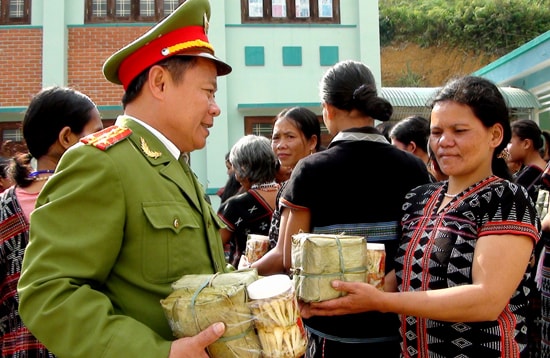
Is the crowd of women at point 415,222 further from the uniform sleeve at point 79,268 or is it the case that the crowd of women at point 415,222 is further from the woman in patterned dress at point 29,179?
the uniform sleeve at point 79,268

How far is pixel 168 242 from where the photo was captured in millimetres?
1503

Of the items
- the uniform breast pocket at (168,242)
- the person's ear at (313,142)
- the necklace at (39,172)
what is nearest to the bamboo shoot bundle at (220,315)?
the uniform breast pocket at (168,242)

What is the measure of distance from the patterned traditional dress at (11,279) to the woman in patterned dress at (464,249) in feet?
4.09

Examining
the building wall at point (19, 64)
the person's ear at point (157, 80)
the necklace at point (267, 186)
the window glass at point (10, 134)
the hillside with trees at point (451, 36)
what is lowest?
the necklace at point (267, 186)

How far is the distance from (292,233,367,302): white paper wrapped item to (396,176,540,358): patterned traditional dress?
0.31 m

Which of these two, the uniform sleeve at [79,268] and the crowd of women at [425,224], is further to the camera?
the crowd of women at [425,224]

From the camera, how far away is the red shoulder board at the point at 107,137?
147cm

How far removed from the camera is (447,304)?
1706mm

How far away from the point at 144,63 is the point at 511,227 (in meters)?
1.29

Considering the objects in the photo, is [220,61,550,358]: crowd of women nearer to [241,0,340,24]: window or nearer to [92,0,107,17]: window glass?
[241,0,340,24]: window

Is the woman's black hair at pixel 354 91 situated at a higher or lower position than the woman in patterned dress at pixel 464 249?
higher

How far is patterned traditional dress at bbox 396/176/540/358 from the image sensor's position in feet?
5.80

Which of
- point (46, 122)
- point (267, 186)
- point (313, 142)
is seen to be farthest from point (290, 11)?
point (46, 122)

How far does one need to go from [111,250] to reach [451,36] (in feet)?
95.5
